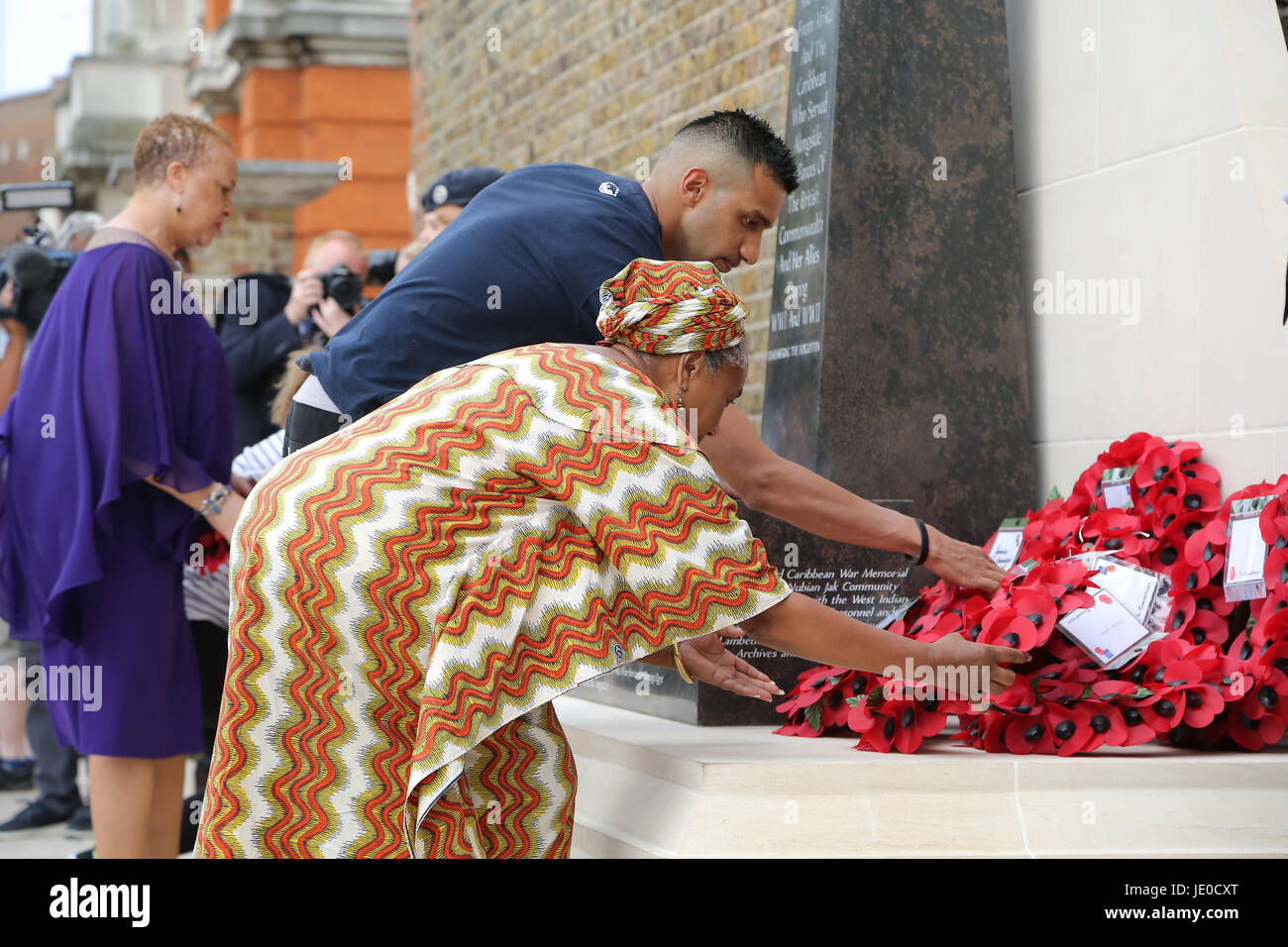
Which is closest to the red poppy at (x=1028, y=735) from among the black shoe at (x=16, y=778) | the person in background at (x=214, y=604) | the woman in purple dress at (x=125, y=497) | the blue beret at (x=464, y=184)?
the woman in purple dress at (x=125, y=497)

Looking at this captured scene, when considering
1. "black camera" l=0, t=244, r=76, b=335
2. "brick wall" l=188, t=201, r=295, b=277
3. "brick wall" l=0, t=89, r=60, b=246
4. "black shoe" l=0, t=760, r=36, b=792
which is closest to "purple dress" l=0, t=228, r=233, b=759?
"black camera" l=0, t=244, r=76, b=335

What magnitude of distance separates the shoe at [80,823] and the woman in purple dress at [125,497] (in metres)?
1.87

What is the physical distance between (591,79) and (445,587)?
524 centimetres

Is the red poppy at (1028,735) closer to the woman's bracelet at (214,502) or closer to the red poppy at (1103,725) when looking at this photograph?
the red poppy at (1103,725)

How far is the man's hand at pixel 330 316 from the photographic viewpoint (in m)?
5.09

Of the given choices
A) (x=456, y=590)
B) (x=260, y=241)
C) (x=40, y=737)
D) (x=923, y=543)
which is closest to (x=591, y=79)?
(x=40, y=737)

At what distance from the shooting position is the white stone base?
2729 mm

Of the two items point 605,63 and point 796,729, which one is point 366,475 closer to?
point 796,729

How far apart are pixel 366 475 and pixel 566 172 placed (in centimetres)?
106
